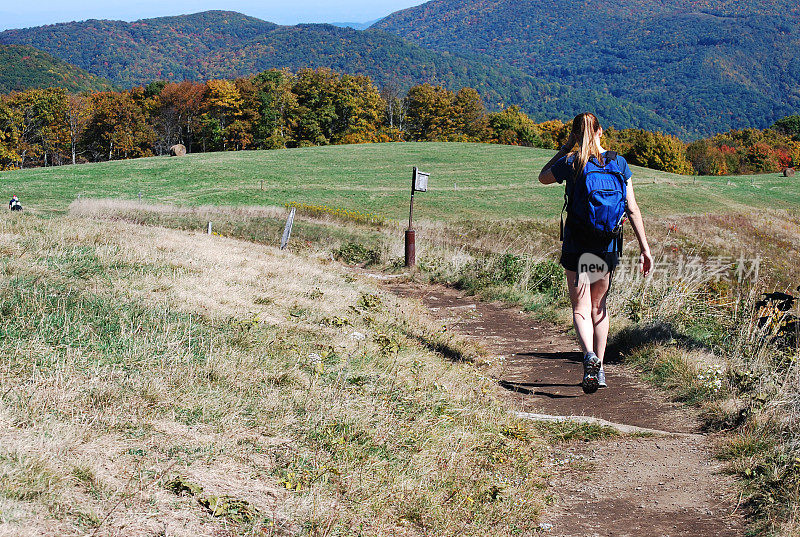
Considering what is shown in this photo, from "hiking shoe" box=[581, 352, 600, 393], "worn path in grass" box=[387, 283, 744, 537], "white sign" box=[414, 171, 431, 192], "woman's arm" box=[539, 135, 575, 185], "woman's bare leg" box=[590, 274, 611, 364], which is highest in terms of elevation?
"woman's arm" box=[539, 135, 575, 185]

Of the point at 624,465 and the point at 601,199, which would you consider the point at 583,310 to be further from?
the point at 624,465

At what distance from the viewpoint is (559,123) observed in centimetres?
11875

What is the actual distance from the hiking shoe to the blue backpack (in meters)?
1.00

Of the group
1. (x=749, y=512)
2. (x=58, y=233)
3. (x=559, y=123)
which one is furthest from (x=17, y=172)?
(x=559, y=123)

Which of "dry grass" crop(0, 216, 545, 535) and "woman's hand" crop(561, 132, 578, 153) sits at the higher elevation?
"woman's hand" crop(561, 132, 578, 153)

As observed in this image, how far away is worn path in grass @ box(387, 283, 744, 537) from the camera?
3.68 metres

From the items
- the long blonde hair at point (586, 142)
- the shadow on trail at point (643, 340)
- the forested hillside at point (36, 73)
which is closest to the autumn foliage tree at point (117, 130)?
the forested hillside at point (36, 73)

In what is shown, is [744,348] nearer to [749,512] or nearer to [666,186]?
[749,512]

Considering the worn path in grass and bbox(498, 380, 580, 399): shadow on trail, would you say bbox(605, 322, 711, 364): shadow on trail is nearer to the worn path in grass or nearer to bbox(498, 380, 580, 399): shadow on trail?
the worn path in grass

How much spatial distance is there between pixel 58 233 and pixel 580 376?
6834mm

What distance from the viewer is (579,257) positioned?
17.5 feet

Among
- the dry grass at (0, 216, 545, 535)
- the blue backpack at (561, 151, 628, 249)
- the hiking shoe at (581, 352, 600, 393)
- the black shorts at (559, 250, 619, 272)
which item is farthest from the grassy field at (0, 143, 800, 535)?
the blue backpack at (561, 151, 628, 249)

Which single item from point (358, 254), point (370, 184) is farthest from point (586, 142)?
point (370, 184)

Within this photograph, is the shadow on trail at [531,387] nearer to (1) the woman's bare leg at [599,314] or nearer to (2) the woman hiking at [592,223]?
(2) the woman hiking at [592,223]
